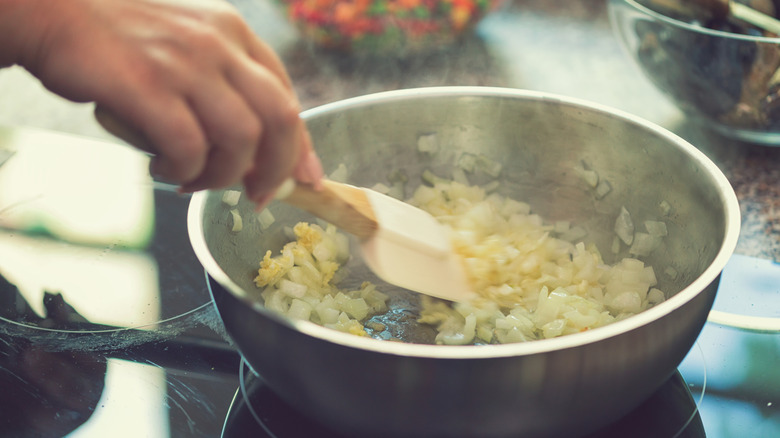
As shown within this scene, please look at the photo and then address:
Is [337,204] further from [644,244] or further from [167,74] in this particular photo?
[644,244]

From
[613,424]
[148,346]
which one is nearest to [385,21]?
[148,346]

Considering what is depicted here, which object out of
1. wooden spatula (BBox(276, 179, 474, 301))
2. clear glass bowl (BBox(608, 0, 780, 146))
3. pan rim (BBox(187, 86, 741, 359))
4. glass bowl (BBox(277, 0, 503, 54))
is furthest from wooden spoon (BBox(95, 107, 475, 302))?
glass bowl (BBox(277, 0, 503, 54))

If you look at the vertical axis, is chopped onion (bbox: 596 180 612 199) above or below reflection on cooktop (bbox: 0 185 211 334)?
above

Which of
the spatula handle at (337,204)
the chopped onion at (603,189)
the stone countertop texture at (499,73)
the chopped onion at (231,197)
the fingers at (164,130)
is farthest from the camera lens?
the stone countertop texture at (499,73)

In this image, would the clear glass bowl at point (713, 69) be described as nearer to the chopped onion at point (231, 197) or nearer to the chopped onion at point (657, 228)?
the chopped onion at point (657, 228)

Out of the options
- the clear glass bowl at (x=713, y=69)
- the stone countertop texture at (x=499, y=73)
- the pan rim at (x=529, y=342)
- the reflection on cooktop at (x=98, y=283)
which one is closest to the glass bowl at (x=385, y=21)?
the stone countertop texture at (x=499, y=73)

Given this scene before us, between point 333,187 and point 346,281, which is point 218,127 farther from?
point 346,281

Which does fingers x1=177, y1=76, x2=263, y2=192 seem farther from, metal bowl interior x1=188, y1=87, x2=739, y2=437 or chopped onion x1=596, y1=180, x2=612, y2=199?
chopped onion x1=596, y1=180, x2=612, y2=199
